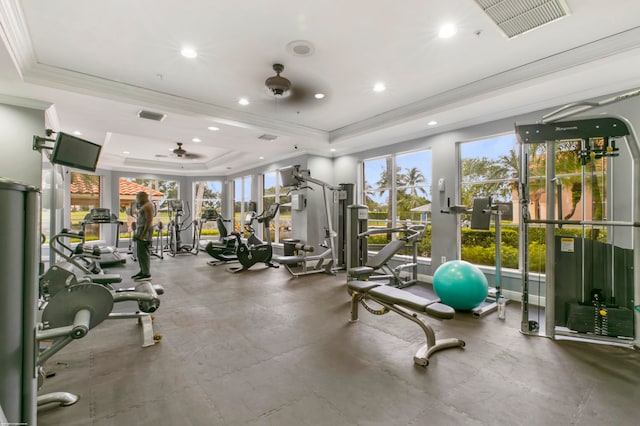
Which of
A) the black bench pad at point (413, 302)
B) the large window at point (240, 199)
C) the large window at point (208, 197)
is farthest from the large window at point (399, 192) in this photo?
the large window at point (208, 197)

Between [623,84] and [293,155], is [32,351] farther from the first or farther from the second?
[293,155]

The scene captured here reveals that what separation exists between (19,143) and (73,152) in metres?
1.87

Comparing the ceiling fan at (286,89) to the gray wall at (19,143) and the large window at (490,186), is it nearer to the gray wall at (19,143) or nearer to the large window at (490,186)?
the large window at (490,186)

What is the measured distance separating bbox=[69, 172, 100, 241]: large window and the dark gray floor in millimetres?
7815

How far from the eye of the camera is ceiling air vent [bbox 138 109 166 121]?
14.9 feet

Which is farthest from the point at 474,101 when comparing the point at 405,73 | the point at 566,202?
the point at 566,202

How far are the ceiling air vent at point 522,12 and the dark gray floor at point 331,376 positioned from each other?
9.89 feet

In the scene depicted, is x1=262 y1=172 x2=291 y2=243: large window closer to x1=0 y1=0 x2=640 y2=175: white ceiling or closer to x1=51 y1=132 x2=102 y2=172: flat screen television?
x1=0 y1=0 x2=640 y2=175: white ceiling

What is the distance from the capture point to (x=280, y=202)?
880 centimetres

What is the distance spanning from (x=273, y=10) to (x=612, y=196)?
445 cm

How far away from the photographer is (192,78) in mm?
3883

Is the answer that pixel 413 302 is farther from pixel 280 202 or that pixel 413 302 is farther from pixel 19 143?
pixel 280 202

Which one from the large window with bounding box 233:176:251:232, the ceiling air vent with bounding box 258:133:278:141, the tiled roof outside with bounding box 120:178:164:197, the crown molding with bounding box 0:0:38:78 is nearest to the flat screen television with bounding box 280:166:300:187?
the ceiling air vent with bounding box 258:133:278:141

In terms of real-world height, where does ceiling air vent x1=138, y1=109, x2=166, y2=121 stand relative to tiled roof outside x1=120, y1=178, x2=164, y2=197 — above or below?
above
